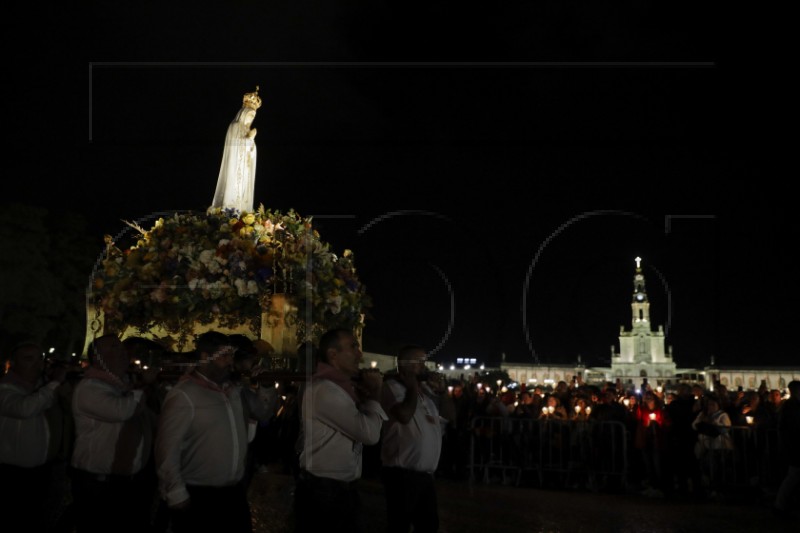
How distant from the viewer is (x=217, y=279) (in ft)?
30.5

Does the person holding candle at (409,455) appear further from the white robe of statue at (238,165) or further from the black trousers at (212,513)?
the white robe of statue at (238,165)

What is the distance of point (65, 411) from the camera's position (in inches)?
431

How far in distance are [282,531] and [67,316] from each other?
37294mm

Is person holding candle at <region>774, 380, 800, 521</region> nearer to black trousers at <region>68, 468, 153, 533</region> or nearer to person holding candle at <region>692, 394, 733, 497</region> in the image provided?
person holding candle at <region>692, 394, 733, 497</region>

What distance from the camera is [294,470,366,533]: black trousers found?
5.63m

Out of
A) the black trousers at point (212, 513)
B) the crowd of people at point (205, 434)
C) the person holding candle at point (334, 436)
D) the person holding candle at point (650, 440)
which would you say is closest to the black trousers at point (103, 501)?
the crowd of people at point (205, 434)

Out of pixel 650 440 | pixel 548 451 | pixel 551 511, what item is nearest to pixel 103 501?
pixel 551 511

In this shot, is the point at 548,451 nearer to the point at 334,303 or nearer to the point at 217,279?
the point at 334,303

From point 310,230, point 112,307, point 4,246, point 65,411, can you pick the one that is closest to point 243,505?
point 112,307

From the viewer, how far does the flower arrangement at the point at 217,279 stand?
924 centimetres

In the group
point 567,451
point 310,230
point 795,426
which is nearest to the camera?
point 310,230

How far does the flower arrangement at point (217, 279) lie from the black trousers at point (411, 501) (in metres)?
2.56

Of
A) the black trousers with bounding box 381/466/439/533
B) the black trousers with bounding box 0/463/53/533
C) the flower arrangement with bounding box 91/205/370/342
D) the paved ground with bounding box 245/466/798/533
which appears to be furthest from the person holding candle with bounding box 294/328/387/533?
the paved ground with bounding box 245/466/798/533

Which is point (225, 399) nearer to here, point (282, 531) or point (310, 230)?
point (282, 531)
